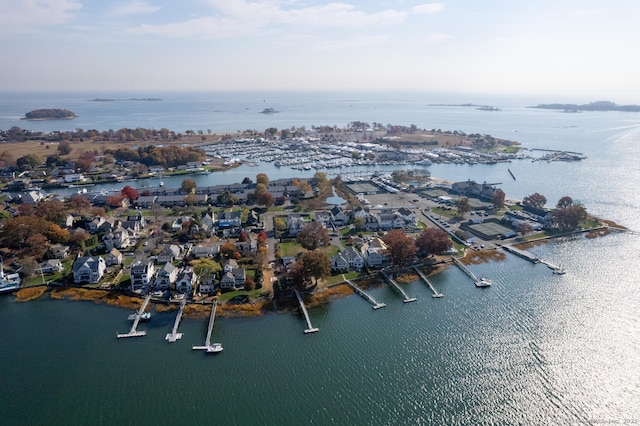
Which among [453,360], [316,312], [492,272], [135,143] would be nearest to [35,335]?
[316,312]

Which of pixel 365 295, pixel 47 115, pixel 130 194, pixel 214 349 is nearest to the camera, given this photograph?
pixel 214 349

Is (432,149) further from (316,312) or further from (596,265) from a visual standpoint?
(316,312)

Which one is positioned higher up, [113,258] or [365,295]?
[113,258]

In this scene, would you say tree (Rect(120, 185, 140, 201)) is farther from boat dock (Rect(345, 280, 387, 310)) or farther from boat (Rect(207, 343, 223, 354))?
boat (Rect(207, 343, 223, 354))

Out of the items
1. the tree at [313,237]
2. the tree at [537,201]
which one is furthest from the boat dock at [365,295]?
the tree at [537,201]

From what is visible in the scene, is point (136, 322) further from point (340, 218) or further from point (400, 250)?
point (340, 218)

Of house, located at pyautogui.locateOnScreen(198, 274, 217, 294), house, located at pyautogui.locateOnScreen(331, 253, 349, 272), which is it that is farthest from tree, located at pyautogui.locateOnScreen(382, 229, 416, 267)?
house, located at pyautogui.locateOnScreen(198, 274, 217, 294)

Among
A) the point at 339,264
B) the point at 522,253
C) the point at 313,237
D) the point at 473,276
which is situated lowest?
the point at 473,276

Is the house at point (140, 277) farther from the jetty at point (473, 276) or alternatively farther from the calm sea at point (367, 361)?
the jetty at point (473, 276)

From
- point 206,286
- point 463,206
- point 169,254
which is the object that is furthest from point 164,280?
point 463,206
